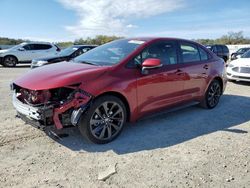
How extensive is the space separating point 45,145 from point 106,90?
1.27 metres

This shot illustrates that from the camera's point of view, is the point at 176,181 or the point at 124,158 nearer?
the point at 176,181

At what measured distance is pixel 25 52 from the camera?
18.8 meters

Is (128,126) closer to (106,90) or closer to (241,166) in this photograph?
(106,90)

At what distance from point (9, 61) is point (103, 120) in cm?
1593

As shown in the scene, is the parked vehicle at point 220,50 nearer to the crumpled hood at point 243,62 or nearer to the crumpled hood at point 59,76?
the crumpled hood at point 243,62

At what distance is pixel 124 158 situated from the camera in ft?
12.9

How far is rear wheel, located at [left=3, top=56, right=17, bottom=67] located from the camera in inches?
716

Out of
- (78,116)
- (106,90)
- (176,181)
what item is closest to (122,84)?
(106,90)

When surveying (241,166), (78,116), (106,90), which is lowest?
(241,166)

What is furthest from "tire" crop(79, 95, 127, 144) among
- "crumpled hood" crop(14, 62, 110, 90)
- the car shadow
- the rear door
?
the rear door

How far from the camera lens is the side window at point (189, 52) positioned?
579 cm

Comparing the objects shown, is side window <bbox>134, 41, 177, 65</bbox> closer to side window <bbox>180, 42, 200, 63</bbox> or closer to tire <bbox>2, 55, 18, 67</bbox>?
side window <bbox>180, 42, 200, 63</bbox>

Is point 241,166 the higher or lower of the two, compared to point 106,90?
lower

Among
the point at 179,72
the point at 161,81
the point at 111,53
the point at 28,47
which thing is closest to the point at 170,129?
the point at 161,81
